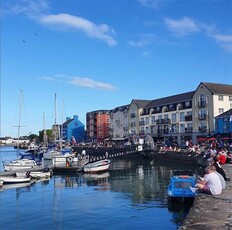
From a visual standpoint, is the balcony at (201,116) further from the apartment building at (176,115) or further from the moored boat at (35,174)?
the moored boat at (35,174)

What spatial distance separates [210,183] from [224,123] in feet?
187

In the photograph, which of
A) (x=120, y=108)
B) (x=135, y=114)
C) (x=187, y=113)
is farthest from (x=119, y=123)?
(x=187, y=113)

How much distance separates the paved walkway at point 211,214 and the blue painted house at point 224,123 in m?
53.0

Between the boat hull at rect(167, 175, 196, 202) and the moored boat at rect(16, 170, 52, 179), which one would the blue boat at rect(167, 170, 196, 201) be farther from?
the moored boat at rect(16, 170, 52, 179)

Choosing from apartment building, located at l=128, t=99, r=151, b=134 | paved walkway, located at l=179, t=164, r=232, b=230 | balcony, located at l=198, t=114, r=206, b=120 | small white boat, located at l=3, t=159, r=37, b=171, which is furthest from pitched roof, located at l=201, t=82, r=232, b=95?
paved walkway, located at l=179, t=164, r=232, b=230

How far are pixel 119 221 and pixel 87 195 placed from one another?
9891 mm

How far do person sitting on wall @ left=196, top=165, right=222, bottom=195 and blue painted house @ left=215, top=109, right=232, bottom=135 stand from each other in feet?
175

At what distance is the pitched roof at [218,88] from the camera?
260 ft

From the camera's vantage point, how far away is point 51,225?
64.7 ft

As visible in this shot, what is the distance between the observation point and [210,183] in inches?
631

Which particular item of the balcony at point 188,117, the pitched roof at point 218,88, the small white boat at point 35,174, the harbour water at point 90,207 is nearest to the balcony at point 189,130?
the balcony at point 188,117

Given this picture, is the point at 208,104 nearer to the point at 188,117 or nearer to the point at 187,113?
the point at 188,117

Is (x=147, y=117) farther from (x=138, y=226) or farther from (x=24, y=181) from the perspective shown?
(x=138, y=226)

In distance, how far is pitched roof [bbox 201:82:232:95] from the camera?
79188mm
